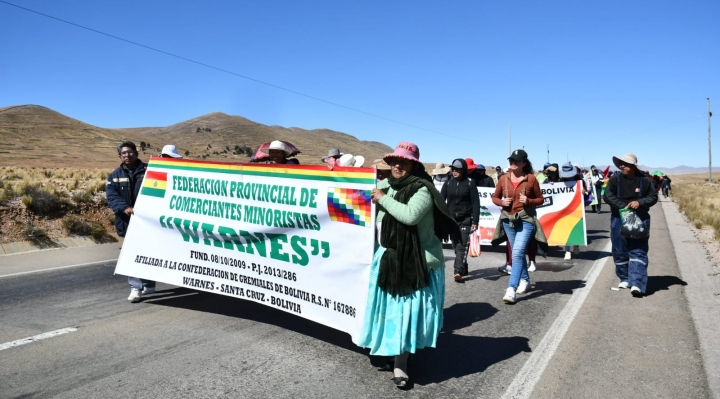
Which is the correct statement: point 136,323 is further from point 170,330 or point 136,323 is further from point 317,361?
point 317,361

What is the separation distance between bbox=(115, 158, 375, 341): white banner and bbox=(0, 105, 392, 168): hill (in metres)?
28.3

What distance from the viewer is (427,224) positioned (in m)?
4.15

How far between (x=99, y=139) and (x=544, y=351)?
88.1 meters

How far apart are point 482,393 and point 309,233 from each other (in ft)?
6.63

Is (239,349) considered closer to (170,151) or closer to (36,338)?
(36,338)

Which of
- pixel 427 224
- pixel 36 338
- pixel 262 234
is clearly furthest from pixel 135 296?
pixel 427 224

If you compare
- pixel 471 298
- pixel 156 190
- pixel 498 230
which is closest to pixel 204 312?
pixel 156 190

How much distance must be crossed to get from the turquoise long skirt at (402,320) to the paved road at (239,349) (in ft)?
1.10

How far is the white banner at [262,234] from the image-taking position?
180 inches

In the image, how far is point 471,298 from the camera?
7.05 m

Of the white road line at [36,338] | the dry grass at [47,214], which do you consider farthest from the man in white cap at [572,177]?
the dry grass at [47,214]

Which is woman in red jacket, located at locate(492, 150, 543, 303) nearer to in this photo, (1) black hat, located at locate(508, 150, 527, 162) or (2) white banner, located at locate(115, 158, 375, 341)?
(1) black hat, located at locate(508, 150, 527, 162)

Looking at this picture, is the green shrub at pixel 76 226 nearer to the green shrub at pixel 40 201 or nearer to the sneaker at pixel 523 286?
the green shrub at pixel 40 201

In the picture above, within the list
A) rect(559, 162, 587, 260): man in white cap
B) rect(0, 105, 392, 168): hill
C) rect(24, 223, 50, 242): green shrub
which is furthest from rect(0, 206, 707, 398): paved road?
rect(0, 105, 392, 168): hill
